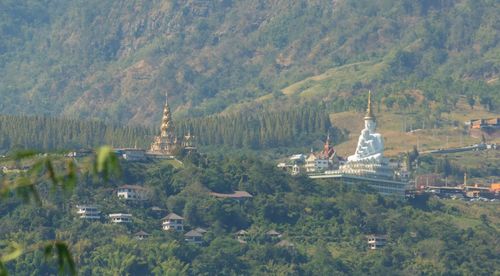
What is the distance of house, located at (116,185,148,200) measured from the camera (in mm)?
112500

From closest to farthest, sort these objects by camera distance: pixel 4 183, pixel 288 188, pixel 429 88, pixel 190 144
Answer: pixel 4 183 → pixel 288 188 → pixel 190 144 → pixel 429 88

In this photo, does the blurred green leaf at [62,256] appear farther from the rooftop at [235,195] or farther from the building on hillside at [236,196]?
the rooftop at [235,195]

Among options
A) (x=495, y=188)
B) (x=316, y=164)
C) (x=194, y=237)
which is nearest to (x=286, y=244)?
(x=194, y=237)

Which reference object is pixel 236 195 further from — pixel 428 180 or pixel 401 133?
pixel 401 133

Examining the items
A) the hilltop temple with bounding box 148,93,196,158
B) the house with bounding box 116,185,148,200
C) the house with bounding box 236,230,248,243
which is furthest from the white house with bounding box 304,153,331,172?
the house with bounding box 236,230,248,243

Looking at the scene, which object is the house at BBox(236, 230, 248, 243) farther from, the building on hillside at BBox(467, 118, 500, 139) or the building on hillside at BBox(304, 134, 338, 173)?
the building on hillside at BBox(467, 118, 500, 139)

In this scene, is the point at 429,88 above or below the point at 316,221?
above

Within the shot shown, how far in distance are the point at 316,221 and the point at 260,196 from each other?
5324 mm

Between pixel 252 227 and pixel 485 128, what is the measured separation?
56.0 meters

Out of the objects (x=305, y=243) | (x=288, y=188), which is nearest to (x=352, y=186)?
(x=288, y=188)

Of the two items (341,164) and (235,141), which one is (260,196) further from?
(235,141)

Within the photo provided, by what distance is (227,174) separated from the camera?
12175 centimetres

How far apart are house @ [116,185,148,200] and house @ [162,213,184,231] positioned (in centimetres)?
303

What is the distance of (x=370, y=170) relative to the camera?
13225cm
